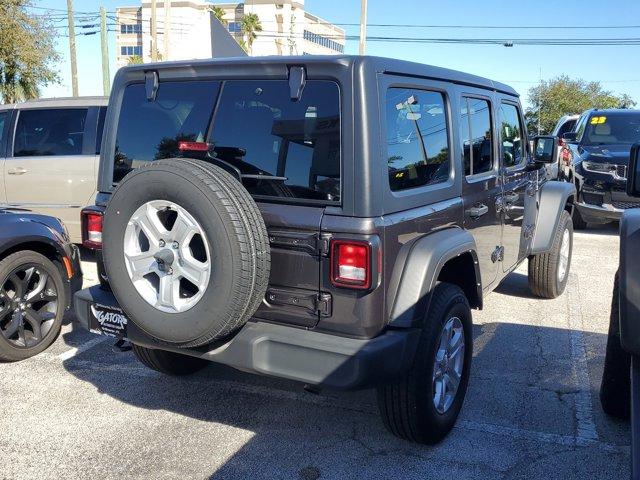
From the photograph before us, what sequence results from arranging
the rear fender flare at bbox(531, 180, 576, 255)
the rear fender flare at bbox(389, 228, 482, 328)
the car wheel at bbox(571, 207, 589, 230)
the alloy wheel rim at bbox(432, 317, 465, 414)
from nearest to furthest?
1. the rear fender flare at bbox(389, 228, 482, 328)
2. the alloy wheel rim at bbox(432, 317, 465, 414)
3. the rear fender flare at bbox(531, 180, 576, 255)
4. the car wheel at bbox(571, 207, 589, 230)

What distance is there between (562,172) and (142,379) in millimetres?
9765

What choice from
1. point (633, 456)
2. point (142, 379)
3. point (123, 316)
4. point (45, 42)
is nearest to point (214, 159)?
point (123, 316)

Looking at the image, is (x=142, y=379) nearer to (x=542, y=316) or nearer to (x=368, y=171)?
(x=368, y=171)

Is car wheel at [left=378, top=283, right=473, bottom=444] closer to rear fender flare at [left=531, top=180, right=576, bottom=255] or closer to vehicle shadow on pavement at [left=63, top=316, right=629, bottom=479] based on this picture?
vehicle shadow on pavement at [left=63, top=316, right=629, bottom=479]

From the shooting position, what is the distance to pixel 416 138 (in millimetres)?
3248

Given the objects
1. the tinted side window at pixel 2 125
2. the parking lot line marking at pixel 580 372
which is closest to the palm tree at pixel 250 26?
the tinted side window at pixel 2 125

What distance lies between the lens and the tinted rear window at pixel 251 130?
288cm

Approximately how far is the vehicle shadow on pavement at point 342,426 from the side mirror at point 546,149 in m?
1.69

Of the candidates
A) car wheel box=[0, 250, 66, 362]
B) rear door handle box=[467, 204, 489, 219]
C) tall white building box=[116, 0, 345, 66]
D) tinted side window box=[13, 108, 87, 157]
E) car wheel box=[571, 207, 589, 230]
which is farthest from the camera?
tall white building box=[116, 0, 345, 66]

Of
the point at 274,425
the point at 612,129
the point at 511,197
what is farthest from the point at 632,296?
the point at 612,129

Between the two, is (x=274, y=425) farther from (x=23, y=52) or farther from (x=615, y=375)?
(x=23, y=52)

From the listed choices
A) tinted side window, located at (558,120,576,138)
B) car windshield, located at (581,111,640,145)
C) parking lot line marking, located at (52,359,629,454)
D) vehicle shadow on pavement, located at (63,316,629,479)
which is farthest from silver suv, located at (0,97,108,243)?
tinted side window, located at (558,120,576,138)

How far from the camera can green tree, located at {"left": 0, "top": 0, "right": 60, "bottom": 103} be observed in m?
20.4

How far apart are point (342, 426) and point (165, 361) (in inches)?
48.7
